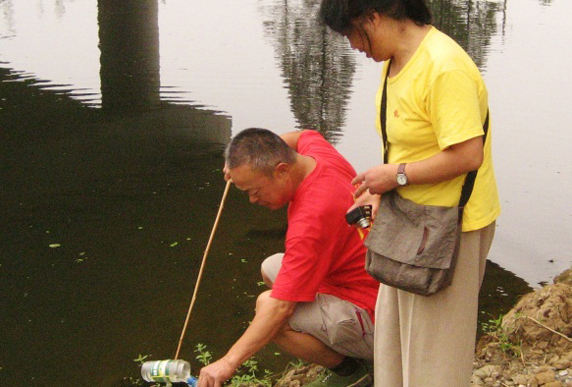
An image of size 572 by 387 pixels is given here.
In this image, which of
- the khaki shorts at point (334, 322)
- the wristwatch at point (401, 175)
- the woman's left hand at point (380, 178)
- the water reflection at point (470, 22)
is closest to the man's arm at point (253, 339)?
the khaki shorts at point (334, 322)

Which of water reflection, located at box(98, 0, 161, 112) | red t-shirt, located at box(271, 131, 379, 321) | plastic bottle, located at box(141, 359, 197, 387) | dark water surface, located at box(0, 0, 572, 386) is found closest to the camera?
red t-shirt, located at box(271, 131, 379, 321)

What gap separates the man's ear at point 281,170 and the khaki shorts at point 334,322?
0.58m

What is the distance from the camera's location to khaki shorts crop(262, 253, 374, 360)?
10.6ft

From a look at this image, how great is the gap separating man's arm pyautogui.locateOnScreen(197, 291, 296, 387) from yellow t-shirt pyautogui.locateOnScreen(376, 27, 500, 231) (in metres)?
0.88

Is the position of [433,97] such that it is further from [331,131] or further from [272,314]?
[331,131]

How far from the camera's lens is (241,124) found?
987 cm

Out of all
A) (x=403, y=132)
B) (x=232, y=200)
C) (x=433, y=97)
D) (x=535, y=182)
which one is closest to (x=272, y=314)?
(x=403, y=132)

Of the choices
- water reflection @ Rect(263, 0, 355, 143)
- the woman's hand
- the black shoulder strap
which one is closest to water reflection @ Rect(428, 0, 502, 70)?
water reflection @ Rect(263, 0, 355, 143)

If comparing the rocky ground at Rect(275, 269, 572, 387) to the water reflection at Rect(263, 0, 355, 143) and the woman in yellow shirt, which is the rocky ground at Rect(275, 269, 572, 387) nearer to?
the woman in yellow shirt

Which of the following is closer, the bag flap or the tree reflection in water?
the bag flap

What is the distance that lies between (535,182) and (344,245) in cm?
503

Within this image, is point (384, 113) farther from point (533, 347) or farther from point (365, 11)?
point (533, 347)

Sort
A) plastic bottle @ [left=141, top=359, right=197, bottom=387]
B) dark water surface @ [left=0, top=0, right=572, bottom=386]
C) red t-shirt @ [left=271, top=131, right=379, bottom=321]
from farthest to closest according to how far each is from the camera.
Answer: dark water surface @ [left=0, top=0, right=572, bottom=386] < plastic bottle @ [left=141, top=359, right=197, bottom=387] < red t-shirt @ [left=271, top=131, right=379, bottom=321]

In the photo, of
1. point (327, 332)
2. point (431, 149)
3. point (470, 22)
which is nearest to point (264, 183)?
point (327, 332)
